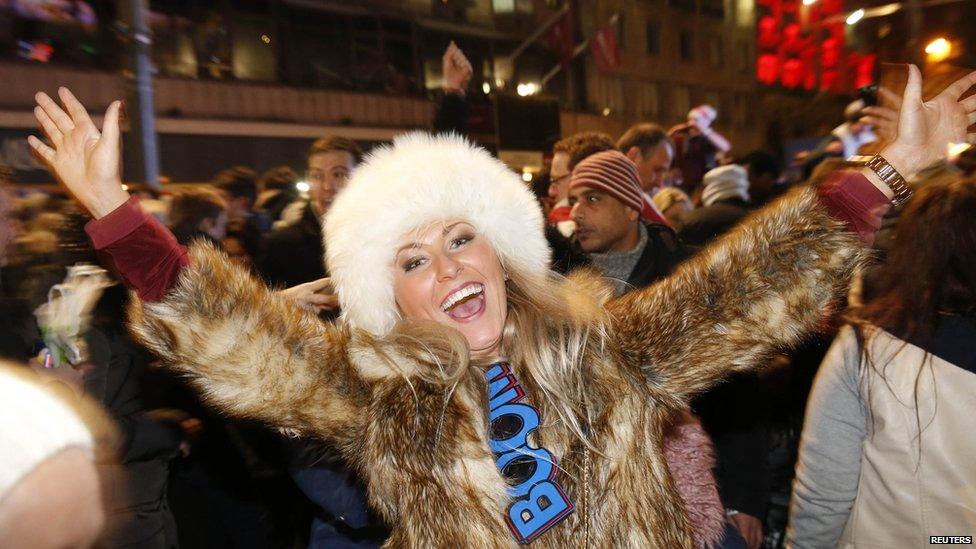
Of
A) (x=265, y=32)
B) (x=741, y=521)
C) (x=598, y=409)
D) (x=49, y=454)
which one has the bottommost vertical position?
(x=741, y=521)

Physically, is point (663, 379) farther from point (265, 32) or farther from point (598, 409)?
point (265, 32)

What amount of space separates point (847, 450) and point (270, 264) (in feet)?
10.4

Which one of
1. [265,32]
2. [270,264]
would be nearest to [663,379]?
[270,264]

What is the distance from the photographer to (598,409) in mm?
2092

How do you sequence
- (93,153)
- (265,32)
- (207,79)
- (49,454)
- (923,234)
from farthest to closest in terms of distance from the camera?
(265,32) < (207,79) < (923,234) < (93,153) < (49,454)

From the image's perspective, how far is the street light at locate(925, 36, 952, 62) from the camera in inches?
295

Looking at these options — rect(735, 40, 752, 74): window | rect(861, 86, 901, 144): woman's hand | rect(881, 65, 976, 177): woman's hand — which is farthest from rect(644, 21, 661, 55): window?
rect(881, 65, 976, 177): woman's hand

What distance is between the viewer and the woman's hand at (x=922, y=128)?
79.4 inches

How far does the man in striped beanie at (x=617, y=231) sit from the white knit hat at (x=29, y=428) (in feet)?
10.1

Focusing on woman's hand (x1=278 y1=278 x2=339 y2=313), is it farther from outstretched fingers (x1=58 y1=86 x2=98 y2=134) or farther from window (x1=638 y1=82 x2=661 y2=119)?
window (x1=638 y1=82 x2=661 y2=119)

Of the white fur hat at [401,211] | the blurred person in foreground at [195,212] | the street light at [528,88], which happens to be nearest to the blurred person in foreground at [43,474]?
the white fur hat at [401,211]

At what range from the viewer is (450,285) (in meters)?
2.25

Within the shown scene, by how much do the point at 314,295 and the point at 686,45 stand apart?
121 feet

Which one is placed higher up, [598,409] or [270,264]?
[270,264]
